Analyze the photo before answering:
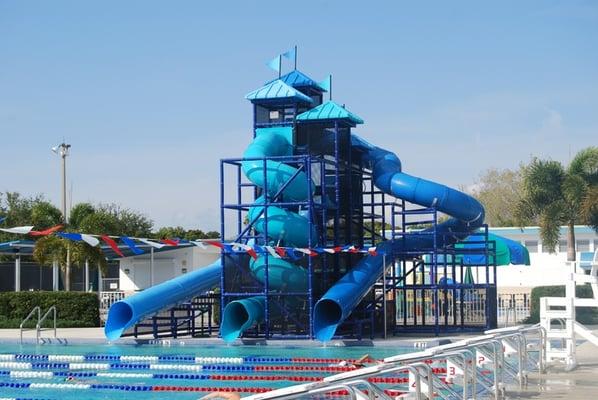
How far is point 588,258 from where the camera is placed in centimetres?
4347

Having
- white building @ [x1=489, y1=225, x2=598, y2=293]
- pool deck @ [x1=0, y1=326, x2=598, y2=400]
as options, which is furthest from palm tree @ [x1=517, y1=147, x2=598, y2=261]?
white building @ [x1=489, y1=225, x2=598, y2=293]

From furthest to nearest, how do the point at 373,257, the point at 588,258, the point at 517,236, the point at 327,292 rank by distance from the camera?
1. the point at 517,236
2. the point at 588,258
3. the point at 373,257
4. the point at 327,292

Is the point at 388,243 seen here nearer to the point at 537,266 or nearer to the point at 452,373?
the point at 452,373

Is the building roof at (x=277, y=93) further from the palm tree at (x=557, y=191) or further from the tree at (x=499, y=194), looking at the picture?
the tree at (x=499, y=194)

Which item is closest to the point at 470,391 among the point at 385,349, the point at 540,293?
the point at 385,349

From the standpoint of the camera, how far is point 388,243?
24.5 m

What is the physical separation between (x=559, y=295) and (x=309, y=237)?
35.1ft

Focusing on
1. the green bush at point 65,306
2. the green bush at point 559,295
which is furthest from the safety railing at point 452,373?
the green bush at point 65,306

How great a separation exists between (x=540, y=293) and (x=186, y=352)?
1304cm

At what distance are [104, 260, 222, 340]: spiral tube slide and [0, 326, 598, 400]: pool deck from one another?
1.97 ft

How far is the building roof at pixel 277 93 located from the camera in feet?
78.7

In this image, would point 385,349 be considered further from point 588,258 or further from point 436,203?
point 588,258

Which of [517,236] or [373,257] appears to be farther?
[517,236]

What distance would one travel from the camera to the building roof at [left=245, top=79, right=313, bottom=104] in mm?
24000
